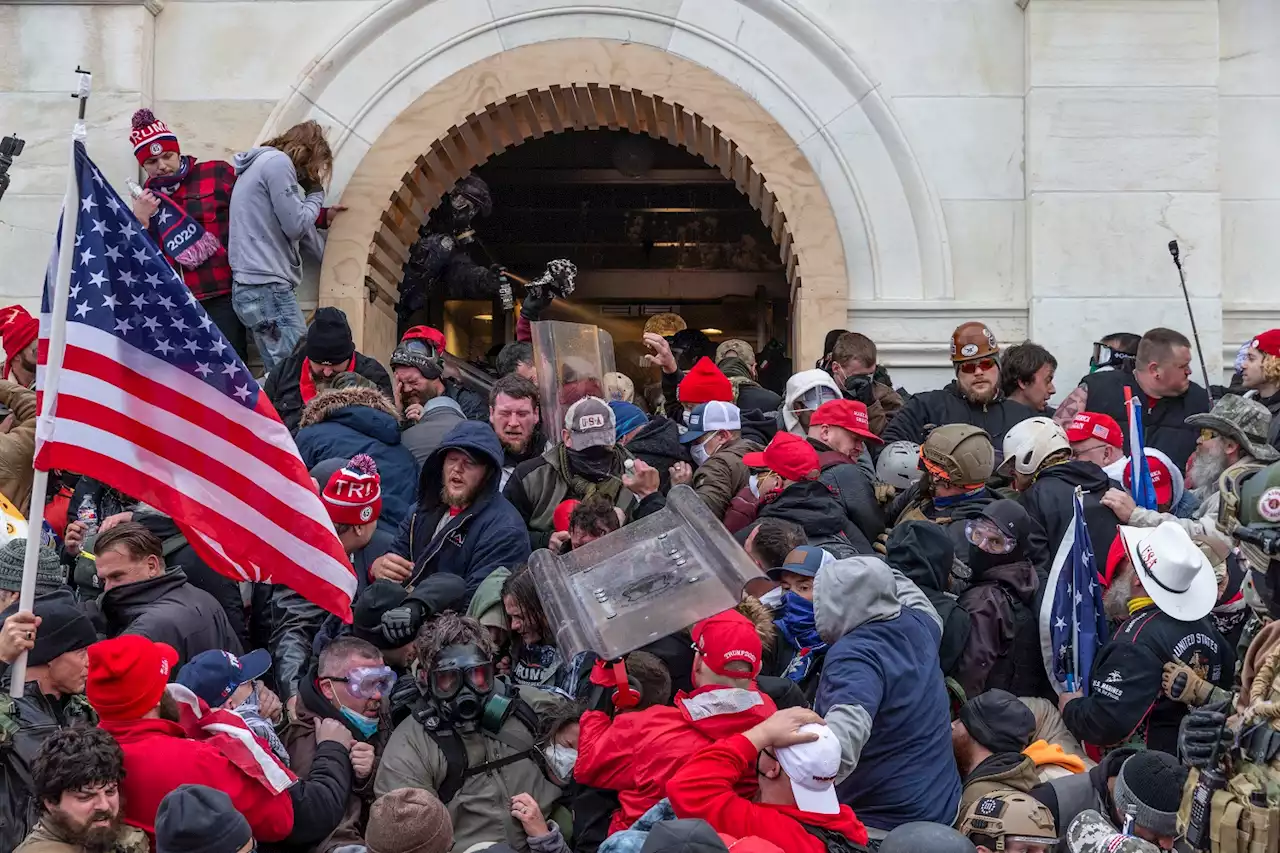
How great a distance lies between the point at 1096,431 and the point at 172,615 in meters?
4.51

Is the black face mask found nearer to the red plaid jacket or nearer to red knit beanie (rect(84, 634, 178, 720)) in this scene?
the red plaid jacket

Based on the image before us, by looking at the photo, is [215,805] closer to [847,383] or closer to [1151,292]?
[847,383]

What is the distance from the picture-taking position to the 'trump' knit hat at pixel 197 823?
5438 mm

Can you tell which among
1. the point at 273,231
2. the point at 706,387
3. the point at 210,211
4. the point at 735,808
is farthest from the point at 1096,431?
the point at 210,211

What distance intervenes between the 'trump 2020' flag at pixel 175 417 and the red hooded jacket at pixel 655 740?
1.23 meters

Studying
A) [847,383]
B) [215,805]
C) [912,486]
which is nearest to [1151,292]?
[847,383]

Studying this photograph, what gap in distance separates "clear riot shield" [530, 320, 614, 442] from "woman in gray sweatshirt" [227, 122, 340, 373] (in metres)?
2.24

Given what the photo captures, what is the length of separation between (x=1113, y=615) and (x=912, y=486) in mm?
1383

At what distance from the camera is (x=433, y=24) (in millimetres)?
12492

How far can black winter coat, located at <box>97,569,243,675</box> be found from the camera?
7.21 metres

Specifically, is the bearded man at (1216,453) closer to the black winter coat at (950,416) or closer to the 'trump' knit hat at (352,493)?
the black winter coat at (950,416)

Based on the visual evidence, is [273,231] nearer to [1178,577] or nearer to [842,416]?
[842,416]

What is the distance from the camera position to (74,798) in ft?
18.6

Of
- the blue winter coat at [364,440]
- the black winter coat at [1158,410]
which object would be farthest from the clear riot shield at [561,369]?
the black winter coat at [1158,410]
